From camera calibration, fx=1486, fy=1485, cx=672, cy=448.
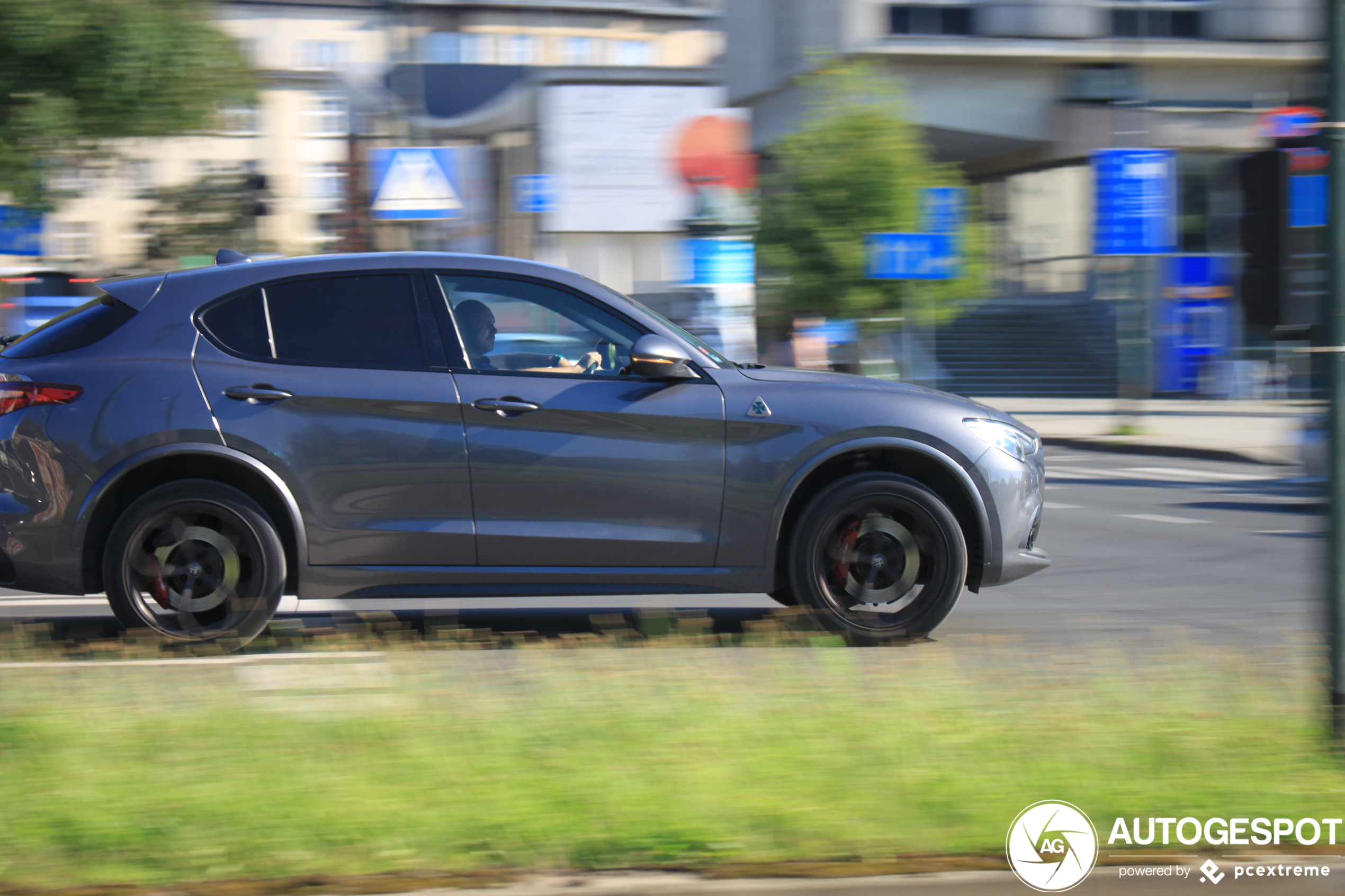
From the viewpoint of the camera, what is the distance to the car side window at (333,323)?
5.76 m

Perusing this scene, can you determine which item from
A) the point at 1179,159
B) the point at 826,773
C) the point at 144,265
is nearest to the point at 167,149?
the point at 144,265

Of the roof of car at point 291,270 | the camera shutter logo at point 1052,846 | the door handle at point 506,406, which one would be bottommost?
the camera shutter logo at point 1052,846

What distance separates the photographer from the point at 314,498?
222 inches

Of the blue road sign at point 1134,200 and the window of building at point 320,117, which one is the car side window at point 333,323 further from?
the window of building at point 320,117

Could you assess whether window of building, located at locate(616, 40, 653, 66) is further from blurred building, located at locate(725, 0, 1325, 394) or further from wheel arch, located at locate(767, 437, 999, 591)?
wheel arch, located at locate(767, 437, 999, 591)

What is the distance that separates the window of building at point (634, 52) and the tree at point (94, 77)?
39.9m

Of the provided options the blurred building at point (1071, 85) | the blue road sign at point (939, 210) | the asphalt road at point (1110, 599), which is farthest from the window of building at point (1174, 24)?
the asphalt road at point (1110, 599)

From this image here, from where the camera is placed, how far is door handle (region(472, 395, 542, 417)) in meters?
5.66

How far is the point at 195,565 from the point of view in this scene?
5.65m

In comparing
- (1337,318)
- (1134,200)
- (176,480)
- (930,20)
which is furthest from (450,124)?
(1337,318)

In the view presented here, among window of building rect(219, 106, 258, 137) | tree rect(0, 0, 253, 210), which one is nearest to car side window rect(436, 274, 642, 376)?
tree rect(0, 0, 253, 210)

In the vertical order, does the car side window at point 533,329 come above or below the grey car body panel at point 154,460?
above

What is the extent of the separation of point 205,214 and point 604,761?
20939mm

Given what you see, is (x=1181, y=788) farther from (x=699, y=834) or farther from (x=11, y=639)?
(x=11, y=639)
